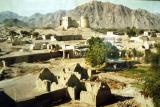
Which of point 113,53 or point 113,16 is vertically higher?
point 113,16

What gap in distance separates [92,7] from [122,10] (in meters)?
7.98

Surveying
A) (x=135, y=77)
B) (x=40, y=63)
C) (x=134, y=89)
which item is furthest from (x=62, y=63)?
(x=134, y=89)

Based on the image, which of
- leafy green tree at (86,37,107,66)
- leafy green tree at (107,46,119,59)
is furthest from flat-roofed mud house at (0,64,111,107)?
leafy green tree at (107,46,119,59)

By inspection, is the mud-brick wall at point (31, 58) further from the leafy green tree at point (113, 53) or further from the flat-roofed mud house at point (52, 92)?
the flat-roofed mud house at point (52, 92)

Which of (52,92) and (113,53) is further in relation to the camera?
(113,53)

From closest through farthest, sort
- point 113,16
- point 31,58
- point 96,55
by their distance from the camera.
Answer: point 96,55
point 31,58
point 113,16

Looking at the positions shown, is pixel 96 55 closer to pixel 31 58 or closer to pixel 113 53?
pixel 113 53

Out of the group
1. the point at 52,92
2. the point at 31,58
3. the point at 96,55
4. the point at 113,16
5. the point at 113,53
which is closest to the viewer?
the point at 52,92

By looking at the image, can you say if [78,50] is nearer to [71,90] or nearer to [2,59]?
[2,59]

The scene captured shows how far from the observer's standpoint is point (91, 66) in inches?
744

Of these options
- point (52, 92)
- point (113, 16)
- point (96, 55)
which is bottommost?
point (52, 92)

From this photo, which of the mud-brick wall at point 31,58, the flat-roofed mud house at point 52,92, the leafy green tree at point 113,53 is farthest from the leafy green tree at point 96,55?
the flat-roofed mud house at point 52,92

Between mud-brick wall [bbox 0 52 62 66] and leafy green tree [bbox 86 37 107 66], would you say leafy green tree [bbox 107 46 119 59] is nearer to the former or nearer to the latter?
leafy green tree [bbox 86 37 107 66]

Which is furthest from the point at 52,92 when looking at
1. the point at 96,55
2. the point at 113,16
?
the point at 113,16
